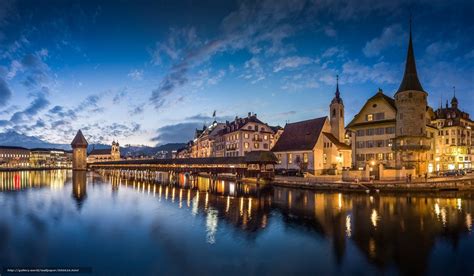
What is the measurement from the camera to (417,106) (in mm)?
44219

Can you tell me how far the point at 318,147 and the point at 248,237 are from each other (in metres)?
35.4

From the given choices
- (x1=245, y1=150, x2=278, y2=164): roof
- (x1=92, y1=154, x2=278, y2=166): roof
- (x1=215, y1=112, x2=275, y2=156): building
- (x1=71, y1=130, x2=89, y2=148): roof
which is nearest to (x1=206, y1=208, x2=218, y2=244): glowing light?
(x1=245, y1=150, x2=278, y2=164): roof

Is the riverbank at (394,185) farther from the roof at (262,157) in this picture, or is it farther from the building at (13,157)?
the building at (13,157)

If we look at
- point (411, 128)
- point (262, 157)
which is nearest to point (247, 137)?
point (262, 157)

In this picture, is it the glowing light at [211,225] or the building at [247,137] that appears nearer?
the glowing light at [211,225]

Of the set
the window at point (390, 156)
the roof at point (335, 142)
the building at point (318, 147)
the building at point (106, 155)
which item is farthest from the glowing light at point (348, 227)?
the building at point (106, 155)

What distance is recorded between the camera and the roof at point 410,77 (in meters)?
45.0

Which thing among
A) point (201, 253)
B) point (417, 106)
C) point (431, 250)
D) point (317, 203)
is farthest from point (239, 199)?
point (417, 106)

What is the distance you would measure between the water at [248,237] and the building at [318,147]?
19.5 m

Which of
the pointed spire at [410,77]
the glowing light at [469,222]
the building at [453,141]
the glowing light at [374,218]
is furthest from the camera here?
the building at [453,141]

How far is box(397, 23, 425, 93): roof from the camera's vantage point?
148 ft

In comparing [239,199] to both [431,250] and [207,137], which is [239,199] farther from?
[207,137]

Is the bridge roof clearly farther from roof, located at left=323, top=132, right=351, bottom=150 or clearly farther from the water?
the water

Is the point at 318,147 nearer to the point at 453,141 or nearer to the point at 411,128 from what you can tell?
the point at 411,128
